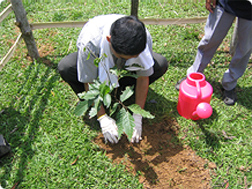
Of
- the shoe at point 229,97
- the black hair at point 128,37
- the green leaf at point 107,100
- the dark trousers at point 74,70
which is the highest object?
the black hair at point 128,37

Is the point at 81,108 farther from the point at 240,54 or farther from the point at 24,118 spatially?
the point at 240,54

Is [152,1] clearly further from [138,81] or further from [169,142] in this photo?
[169,142]

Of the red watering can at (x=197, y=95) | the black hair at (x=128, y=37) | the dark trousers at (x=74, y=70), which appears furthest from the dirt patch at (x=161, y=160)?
the black hair at (x=128, y=37)

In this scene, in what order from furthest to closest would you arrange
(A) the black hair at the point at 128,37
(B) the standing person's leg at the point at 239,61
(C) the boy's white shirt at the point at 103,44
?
1. (B) the standing person's leg at the point at 239,61
2. (C) the boy's white shirt at the point at 103,44
3. (A) the black hair at the point at 128,37

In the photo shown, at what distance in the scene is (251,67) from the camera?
3.36m

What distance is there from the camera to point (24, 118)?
2762 mm

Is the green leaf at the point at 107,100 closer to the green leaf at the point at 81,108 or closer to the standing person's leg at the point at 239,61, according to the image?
the green leaf at the point at 81,108

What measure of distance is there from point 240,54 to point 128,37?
166 cm

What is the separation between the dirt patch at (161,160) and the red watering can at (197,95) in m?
0.36

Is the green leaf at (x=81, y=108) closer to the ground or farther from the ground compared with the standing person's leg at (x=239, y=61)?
farther from the ground

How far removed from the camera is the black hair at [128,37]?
165 centimetres

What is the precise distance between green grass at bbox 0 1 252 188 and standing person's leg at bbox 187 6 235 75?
0.42m

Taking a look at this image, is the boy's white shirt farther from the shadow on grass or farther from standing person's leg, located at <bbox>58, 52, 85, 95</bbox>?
the shadow on grass

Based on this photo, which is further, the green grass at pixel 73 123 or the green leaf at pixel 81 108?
the green grass at pixel 73 123
